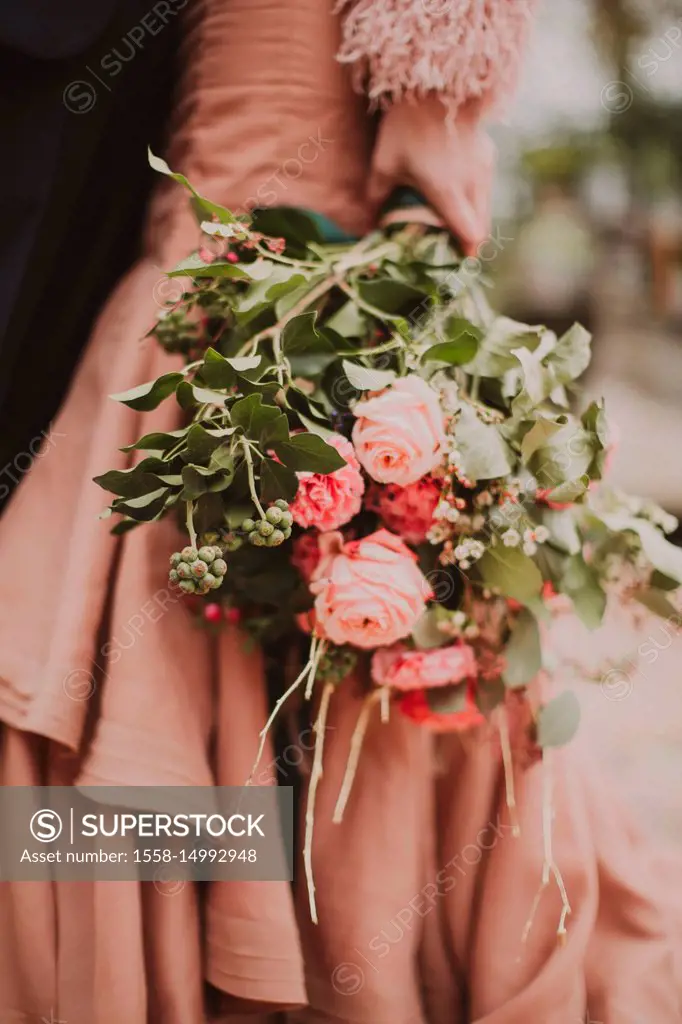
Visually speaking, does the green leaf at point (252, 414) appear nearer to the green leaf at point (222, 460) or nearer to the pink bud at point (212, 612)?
the green leaf at point (222, 460)

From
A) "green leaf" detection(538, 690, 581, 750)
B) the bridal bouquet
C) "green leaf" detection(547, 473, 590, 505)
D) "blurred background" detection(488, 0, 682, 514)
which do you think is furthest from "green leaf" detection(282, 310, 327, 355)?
"blurred background" detection(488, 0, 682, 514)

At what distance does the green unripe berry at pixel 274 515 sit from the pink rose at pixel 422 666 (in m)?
0.19

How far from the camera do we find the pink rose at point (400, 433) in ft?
1.98

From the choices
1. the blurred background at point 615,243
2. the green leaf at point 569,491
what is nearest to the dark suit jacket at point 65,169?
the green leaf at point 569,491

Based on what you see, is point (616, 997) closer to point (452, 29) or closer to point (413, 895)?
point (413, 895)

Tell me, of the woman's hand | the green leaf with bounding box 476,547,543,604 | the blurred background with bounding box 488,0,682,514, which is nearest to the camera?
the green leaf with bounding box 476,547,543,604

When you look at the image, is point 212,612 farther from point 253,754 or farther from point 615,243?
point 615,243

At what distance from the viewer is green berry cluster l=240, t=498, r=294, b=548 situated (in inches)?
21.8

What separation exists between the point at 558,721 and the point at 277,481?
37cm

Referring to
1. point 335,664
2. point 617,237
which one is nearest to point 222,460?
point 335,664

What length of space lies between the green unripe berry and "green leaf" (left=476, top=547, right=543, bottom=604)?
195 mm

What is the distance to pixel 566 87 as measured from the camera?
1.61 metres

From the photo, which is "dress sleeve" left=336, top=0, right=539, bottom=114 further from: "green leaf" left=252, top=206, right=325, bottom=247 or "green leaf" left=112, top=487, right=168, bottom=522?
"green leaf" left=112, top=487, right=168, bottom=522

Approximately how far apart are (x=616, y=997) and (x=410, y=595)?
0.51m
